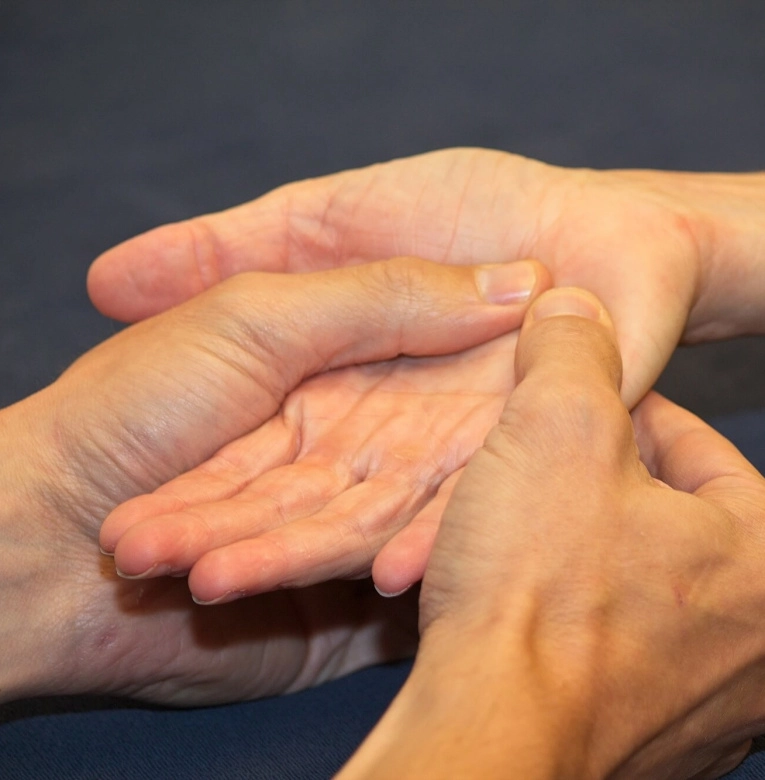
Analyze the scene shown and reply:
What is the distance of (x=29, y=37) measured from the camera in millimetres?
2152

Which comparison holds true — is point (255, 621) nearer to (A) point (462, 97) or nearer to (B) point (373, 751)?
(B) point (373, 751)

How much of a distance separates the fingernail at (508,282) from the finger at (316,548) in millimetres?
268

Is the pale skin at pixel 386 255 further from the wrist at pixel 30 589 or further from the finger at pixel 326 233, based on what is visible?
the wrist at pixel 30 589

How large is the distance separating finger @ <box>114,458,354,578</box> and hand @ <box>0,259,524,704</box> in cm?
11

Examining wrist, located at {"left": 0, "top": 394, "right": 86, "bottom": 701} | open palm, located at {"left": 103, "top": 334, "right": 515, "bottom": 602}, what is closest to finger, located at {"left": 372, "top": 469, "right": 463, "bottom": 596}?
open palm, located at {"left": 103, "top": 334, "right": 515, "bottom": 602}

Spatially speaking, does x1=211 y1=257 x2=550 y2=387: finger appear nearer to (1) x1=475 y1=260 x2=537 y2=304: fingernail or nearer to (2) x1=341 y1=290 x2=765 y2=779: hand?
(1) x1=475 y1=260 x2=537 y2=304: fingernail

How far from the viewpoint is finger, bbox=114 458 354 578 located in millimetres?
823

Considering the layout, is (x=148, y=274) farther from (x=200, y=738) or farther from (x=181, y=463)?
(x=200, y=738)

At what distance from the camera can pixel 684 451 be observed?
1.01m

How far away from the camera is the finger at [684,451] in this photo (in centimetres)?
95

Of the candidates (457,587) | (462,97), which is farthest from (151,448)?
(462,97)

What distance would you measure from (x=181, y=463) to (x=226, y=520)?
146 mm

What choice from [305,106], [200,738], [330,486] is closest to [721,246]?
[330,486]

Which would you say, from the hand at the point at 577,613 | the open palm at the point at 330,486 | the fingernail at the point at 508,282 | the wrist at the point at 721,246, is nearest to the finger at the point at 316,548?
the open palm at the point at 330,486
